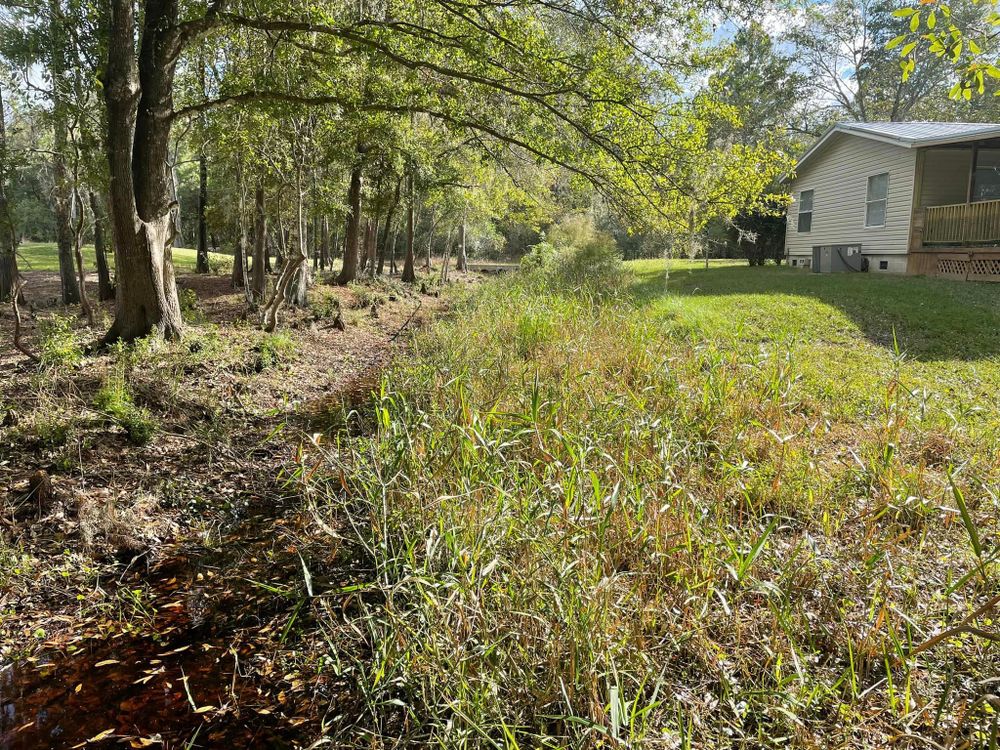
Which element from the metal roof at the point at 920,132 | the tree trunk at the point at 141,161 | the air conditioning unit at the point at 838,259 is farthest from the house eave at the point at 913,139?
the tree trunk at the point at 141,161

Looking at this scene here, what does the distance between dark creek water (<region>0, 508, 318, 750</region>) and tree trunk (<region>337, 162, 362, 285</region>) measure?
14021mm

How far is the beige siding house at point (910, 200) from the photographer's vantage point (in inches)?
555

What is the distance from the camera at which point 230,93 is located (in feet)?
27.3

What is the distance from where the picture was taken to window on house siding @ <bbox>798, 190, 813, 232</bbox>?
21.1m

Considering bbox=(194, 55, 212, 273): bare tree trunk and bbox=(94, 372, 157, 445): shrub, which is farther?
bbox=(194, 55, 212, 273): bare tree trunk

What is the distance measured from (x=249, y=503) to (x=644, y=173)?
656 centimetres

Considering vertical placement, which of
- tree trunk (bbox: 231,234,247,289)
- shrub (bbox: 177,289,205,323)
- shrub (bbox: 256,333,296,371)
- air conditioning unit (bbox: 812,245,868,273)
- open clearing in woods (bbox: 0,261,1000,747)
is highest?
air conditioning unit (bbox: 812,245,868,273)

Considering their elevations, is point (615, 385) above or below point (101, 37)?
below

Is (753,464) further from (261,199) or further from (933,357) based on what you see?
(261,199)

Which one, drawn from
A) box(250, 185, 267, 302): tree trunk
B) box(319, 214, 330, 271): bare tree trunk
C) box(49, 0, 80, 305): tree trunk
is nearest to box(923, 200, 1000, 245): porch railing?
box(250, 185, 267, 302): tree trunk

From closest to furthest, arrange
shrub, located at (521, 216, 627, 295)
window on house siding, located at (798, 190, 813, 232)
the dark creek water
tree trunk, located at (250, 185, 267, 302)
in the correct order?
1. the dark creek water
2. tree trunk, located at (250, 185, 267, 302)
3. shrub, located at (521, 216, 627, 295)
4. window on house siding, located at (798, 190, 813, 232)

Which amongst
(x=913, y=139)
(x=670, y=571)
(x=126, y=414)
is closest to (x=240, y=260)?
(x=126, y=414)

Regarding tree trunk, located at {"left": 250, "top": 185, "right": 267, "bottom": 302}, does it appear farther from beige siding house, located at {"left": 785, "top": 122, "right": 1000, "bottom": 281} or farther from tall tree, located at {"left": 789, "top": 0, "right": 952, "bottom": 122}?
tall tree, located at {"left": 789, "top": 0, "right": 952, "bottom": 122}

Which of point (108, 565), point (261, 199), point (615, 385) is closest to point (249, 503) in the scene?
point (108, 565)
